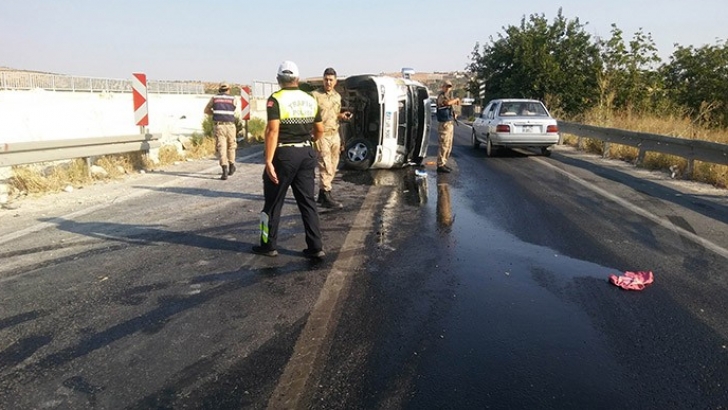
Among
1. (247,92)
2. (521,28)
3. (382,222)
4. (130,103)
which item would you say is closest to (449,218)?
(382,222)

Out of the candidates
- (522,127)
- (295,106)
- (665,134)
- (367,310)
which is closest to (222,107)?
(295,106)

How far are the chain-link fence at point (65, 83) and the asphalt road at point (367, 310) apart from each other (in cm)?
1890

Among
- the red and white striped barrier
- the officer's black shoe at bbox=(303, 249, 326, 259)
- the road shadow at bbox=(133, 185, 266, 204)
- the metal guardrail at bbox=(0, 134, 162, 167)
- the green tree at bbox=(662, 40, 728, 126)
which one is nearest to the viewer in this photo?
the officer's black shoe at bbox=(303, 249, 326, 259)

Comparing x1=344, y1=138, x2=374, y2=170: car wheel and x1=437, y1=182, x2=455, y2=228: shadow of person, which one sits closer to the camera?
x1=437, y1=182, x2=455, y2=228: shadow of person

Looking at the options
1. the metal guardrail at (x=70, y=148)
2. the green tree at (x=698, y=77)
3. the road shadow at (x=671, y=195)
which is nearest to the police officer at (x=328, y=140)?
the metal guardrail at (x=70, y=148)

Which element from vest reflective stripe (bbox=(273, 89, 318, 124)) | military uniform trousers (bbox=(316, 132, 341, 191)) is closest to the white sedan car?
military uniform trousers (bbox=(316, 132, 341, 191))

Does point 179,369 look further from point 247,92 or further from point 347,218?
point 247,92

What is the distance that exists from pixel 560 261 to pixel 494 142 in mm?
9452

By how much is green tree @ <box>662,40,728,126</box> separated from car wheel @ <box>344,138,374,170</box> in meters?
14.1

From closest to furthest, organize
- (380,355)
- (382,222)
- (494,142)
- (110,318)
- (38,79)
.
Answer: (380,355) → (110,318) → (382,222) → (494,142) → (38,79)

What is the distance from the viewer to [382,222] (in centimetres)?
687

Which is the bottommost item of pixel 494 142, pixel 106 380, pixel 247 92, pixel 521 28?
pixel 106 380

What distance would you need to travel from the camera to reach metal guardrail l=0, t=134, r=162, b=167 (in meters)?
8.03

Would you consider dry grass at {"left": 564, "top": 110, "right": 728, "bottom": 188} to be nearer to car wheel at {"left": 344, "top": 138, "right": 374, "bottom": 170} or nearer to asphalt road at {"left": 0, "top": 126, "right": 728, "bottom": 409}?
asphalt road at {"left": 0, "top": 126, "right": 728, "bottom": 409}
